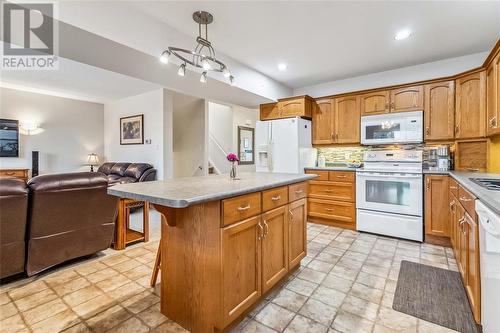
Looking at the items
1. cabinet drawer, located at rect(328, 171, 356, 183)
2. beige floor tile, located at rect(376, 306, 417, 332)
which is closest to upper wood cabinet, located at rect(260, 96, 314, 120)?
cabinet drawer, located at rect(328, 171, 356, 183)

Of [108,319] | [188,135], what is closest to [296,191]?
[108,319]

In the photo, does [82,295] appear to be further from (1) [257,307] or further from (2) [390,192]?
(2) [390,192]

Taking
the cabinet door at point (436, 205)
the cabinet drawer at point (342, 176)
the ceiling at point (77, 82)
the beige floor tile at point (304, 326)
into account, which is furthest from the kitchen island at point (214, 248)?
the ceiling at point (77, 82)

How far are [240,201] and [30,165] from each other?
667 centimetres

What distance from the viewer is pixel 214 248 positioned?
4.64 ft

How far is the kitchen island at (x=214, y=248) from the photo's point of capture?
55.6 inches

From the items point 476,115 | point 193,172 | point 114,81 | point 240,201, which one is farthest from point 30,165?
point 476,115

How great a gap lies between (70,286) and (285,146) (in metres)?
3.36

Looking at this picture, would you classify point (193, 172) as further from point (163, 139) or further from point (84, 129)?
point (84, 129)

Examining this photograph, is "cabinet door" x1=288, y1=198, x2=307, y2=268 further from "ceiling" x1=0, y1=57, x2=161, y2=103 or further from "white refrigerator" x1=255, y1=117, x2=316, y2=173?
"ceiling" x1=0, y1=57, x2=161, y2=103

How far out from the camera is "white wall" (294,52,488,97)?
130 inches

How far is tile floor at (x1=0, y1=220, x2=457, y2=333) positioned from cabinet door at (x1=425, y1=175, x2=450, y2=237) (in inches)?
13.5

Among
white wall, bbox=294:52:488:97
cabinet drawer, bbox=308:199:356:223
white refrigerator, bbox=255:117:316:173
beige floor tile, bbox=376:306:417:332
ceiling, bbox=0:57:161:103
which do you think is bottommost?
beige floor tile, bbox=376:306:417:332

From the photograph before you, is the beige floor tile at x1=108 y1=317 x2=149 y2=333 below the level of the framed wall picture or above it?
below
